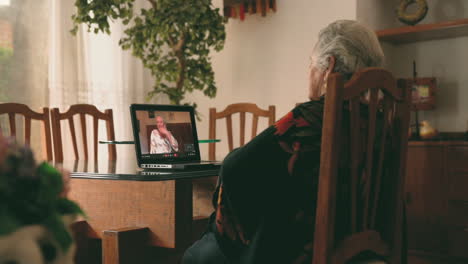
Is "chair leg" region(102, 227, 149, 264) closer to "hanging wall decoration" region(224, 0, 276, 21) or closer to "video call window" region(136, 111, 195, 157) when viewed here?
"video call window" region(136, 111, 195, 157)

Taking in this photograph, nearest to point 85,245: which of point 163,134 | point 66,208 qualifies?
point 163,134

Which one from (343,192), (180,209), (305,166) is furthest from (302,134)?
(180,209)

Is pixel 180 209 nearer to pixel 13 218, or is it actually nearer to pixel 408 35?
pixel 13 218

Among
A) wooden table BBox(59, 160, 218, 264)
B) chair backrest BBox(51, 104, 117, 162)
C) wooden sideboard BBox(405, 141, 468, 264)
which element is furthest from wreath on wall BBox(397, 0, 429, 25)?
wooden table BBox(59, 160, 218, 264)

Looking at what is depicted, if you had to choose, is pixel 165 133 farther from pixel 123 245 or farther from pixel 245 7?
pixel 245 7

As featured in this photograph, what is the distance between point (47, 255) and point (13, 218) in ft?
0.18

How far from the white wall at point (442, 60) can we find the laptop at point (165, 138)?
83.5 inches

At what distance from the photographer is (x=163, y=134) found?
1.88 meters

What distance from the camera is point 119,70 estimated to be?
12.9ft

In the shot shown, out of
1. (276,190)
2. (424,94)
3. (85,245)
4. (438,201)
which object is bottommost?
(438,201)

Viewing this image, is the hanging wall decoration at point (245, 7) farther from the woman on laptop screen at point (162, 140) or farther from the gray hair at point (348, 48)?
the gray hair at point (348, 48)

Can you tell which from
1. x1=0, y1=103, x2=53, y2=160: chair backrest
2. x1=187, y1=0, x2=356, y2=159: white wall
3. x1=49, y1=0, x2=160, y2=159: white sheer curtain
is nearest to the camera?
x1=0, y1=103, x2=53, y2=160: chair backrest

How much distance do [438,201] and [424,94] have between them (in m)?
0.76

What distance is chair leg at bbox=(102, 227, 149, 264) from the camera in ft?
4.88
